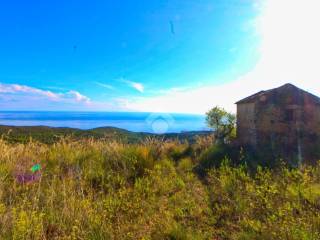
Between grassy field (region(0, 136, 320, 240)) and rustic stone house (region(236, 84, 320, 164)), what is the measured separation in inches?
318

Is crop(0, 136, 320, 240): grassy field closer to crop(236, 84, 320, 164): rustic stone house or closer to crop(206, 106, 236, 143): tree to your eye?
crop(236, 84, 320, 164): rustic stone house

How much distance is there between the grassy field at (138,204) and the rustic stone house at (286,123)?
808 centimetres

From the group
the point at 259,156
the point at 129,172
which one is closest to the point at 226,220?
the point at 129,172

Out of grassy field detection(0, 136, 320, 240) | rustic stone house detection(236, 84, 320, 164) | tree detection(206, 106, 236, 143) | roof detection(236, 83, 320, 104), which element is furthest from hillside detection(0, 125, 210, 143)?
tree detection(206, 106, 236, 143)

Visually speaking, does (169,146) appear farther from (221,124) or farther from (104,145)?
(221,124)

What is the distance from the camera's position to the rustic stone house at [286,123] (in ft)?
42.9

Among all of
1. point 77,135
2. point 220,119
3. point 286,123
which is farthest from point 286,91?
point 77,135

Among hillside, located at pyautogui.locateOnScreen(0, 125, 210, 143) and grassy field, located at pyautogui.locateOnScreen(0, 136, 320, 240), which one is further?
hillside, located at pyautogui.locateOnScreen(0, 125, 210, 143)

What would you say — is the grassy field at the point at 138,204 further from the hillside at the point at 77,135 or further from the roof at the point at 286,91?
the roof at the point at 286,91

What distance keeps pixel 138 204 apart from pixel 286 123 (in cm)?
1129

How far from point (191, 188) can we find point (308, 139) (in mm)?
10044

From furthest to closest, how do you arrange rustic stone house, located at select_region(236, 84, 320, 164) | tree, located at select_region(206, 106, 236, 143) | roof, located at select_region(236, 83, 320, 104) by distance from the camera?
tree, located at select_region(206, 106, 236, 143) → roof, located at select_region(236, 83, 320, 104) → rustic stone house, located at select_region(236, 84, 320, 164)

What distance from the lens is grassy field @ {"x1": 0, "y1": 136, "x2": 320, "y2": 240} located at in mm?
3197

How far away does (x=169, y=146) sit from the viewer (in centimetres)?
1023
